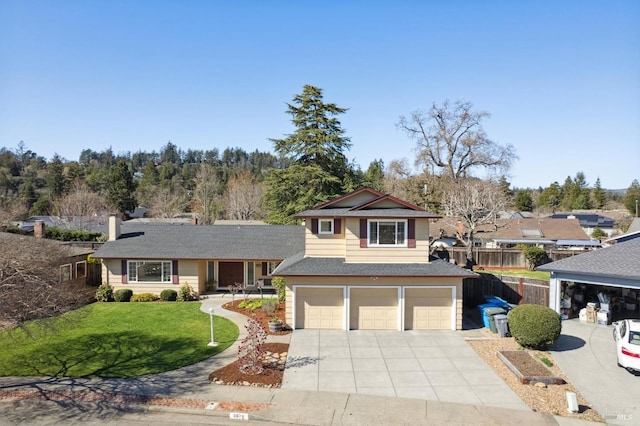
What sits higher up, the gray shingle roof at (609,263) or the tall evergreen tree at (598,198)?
the tall evergreen tree at (598,198)

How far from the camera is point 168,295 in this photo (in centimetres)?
2330

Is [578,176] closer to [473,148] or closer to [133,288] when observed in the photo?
[473,148]

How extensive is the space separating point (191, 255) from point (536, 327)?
60.5ft

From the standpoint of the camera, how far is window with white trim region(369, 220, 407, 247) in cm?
1861

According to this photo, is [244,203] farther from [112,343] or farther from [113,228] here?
[112,343]

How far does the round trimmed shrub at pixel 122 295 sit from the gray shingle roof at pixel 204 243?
6.58 feet

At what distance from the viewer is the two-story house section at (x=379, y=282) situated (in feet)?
57.4

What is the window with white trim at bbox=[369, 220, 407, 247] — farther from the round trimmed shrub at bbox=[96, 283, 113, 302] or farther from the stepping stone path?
the round trimmed shrub at bbox=[96, 283, 113, 302]

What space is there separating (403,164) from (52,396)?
43599mm

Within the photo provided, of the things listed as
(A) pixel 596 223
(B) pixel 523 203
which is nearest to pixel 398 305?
(A) pixel 596 223

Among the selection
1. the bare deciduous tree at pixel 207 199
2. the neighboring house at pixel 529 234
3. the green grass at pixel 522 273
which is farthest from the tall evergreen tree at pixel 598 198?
the bare deciduous tree at pixel 207 199

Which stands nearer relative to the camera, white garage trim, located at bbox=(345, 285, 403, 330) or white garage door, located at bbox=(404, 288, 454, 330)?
white garage trim, located at bbox=(345, 285, 403, 330)

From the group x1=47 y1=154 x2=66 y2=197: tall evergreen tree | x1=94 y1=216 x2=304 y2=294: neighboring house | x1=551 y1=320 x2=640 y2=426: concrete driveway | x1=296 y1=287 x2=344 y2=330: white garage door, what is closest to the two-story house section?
x1=296 y1=287 x2=344 y2=330: white garage door

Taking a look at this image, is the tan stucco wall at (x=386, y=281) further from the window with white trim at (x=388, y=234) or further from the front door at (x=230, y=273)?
the front door at (x=230, y=273)
